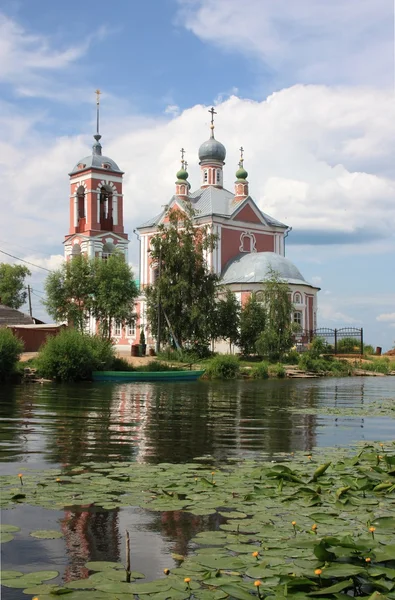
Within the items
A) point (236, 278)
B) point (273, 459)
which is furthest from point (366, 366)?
point (273, 459)

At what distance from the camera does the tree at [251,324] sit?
133 feet

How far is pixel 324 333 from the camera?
1791 inches

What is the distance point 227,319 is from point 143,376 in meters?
12.2

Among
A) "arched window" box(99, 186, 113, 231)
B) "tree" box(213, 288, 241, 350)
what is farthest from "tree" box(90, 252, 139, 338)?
"arched window" box(99, 186, 113, 231)

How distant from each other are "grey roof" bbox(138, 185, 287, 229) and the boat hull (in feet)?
68.3

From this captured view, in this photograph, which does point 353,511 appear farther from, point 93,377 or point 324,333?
point 324,333

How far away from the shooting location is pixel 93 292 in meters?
42.6

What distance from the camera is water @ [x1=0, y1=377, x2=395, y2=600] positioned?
4977 millimetres

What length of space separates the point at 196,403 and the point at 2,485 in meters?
11.4

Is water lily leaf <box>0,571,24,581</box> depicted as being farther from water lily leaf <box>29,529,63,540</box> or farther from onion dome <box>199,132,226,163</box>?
onion dome <box>199,132,226,163</box>

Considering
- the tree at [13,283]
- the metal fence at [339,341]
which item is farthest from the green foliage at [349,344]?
the tree at [13,283]

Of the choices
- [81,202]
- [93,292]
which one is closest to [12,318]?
[93,292]

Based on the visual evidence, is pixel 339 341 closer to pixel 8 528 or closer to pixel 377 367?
pixel 377 367

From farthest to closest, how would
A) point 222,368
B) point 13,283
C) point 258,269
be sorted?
point 13,283 < point 258,269 < point 222,368
